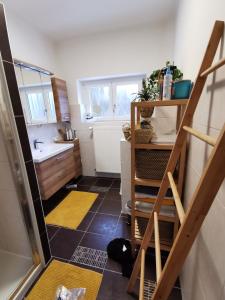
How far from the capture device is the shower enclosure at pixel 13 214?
1029 mm

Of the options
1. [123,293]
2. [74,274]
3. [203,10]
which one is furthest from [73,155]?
[203,10]

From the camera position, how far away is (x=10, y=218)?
130 centimetres

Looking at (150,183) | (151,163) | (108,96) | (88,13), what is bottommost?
(150,183)

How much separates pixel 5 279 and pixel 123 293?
3.07 ft

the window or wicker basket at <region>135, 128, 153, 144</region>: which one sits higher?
the window

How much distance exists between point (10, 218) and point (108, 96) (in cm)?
235

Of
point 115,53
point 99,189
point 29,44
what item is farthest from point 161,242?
point 29,44

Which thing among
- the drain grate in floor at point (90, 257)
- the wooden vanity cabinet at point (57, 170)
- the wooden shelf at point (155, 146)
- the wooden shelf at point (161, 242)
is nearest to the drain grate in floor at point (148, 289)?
the wooden shelf at point (161, 242)

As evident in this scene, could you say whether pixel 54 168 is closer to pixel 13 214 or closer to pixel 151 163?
pixel 13 214

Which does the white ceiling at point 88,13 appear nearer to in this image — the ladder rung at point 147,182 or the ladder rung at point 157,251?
the ladder rung at point 147,182

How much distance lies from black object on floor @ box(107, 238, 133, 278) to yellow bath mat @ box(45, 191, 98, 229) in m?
0.54

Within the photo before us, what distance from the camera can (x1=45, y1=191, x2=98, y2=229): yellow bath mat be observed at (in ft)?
6.19

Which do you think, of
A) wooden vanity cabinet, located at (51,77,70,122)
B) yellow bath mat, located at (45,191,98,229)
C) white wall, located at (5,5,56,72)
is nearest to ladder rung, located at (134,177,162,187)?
yellow bath mat, located at (45,191,98,229)

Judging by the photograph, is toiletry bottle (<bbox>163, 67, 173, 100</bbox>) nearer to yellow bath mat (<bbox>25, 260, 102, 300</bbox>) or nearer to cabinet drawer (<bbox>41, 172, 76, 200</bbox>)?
yellow bath mat (<bbox>25, 260, 102, 300</bbox>)
